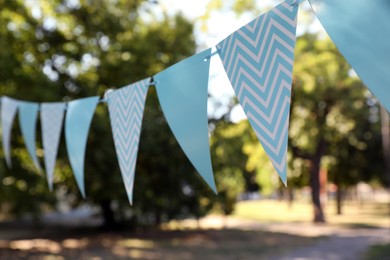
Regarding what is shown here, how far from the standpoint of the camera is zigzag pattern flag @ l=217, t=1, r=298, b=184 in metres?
2.33

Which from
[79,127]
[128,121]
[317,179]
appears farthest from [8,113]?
[317,179]

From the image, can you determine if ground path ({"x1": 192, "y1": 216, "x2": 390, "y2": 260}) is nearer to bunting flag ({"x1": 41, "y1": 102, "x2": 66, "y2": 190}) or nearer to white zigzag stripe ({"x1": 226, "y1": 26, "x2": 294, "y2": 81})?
Result: bunting flag ({"x1": 41, "y1": 102, "x2": 66, "y2": 190})

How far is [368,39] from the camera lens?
6.26ft

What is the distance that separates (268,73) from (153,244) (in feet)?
32.7

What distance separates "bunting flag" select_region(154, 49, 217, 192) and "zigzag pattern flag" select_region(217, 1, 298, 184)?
0.32 m

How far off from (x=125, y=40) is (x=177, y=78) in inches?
363

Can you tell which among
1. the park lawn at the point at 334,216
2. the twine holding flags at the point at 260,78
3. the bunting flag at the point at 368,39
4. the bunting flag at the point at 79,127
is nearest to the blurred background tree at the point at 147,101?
the park lawn at the point at 334,216

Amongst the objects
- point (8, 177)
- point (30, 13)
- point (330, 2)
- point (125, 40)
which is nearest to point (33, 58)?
point (30, 13)

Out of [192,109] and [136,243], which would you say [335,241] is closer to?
[136,243]

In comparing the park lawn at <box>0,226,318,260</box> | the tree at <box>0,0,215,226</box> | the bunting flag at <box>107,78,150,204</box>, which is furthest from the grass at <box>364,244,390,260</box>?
the bunting flag at <box>107,78,150,204</box>

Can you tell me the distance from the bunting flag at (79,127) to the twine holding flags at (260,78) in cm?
46

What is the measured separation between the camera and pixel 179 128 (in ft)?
9.96

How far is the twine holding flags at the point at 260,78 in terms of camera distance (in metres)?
1.91

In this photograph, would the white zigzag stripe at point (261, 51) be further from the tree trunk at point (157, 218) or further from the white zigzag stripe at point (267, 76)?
the tree trunk at point (157, 218)
